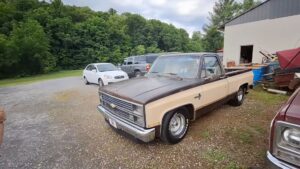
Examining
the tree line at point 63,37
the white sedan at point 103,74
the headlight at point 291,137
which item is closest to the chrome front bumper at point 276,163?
the headlight at point 291,137

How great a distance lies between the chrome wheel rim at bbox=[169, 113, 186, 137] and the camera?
3.48 meters

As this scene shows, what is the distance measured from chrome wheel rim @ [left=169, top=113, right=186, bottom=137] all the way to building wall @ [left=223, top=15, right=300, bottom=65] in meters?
11.5

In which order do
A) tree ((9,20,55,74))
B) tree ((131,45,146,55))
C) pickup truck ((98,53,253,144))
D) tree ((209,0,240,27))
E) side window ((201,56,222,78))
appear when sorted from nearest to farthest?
pickup truck ((98,53,253,144))
side window ((201,56,222,78))
tree ((9,20,55,74))
tree ((131,45,146,55))
tree ((209,0,240,27))

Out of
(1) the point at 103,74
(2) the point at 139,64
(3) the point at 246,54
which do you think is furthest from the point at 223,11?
(1) the point at 103,74

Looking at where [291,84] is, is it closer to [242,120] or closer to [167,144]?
[242,120]

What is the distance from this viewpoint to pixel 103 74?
10.2 meters

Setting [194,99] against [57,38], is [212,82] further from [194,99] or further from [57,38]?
[57,38]

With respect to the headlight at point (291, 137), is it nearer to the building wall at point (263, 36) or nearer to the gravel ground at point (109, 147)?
the gravel ground at point (109, 147)

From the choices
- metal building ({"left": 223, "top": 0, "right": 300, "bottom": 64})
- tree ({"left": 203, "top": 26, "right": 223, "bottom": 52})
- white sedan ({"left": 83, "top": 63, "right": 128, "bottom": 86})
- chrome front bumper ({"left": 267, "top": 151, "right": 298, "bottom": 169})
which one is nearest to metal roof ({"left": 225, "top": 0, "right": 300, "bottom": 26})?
metal building ({"left": 223, "top": 0, "right": 300, "bottom": 64})

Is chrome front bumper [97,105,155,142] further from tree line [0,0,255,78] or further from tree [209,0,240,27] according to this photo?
tree [209,0,240,27]

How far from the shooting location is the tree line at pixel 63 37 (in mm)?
21784

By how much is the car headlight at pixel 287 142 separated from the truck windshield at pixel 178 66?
224 centimetres

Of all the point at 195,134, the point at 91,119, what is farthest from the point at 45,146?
the point at 195,134

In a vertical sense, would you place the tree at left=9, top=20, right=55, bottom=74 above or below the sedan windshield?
above
